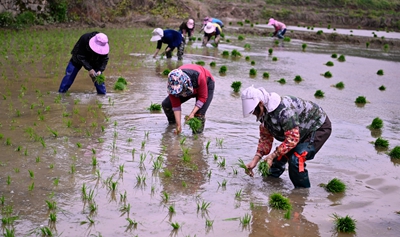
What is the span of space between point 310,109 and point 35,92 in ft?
19.7

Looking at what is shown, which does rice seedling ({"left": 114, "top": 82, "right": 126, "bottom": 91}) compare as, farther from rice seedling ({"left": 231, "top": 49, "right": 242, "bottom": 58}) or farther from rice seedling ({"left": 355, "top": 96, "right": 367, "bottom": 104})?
rice seedling ({"left": 231, "top": 49, "right": 242, "bottom": 58})

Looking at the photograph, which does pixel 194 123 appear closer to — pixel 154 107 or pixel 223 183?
pixel 223 183

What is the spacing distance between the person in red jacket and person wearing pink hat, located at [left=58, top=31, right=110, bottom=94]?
246cm

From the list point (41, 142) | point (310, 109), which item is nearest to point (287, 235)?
point (310, 109)

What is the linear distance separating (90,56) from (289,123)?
207 inches

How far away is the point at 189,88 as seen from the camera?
6.66 meters

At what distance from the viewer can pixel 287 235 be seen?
4305mm

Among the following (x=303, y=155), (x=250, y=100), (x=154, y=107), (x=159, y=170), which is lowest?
(x=159, y=170)

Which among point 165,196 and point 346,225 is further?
point 165,196

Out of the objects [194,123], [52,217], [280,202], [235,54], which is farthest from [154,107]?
[235,54]

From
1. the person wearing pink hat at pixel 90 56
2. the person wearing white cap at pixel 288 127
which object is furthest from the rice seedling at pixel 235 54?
the person wearing white cap at pixel 288 127

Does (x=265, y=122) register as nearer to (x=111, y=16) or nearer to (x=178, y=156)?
(x=178, y=156)

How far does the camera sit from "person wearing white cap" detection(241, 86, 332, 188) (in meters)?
4.97

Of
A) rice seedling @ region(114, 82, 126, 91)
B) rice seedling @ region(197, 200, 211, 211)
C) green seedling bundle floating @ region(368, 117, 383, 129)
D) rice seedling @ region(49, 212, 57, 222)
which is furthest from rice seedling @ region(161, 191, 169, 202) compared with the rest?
rice seedling @ region(114, 82, 126, 91)
